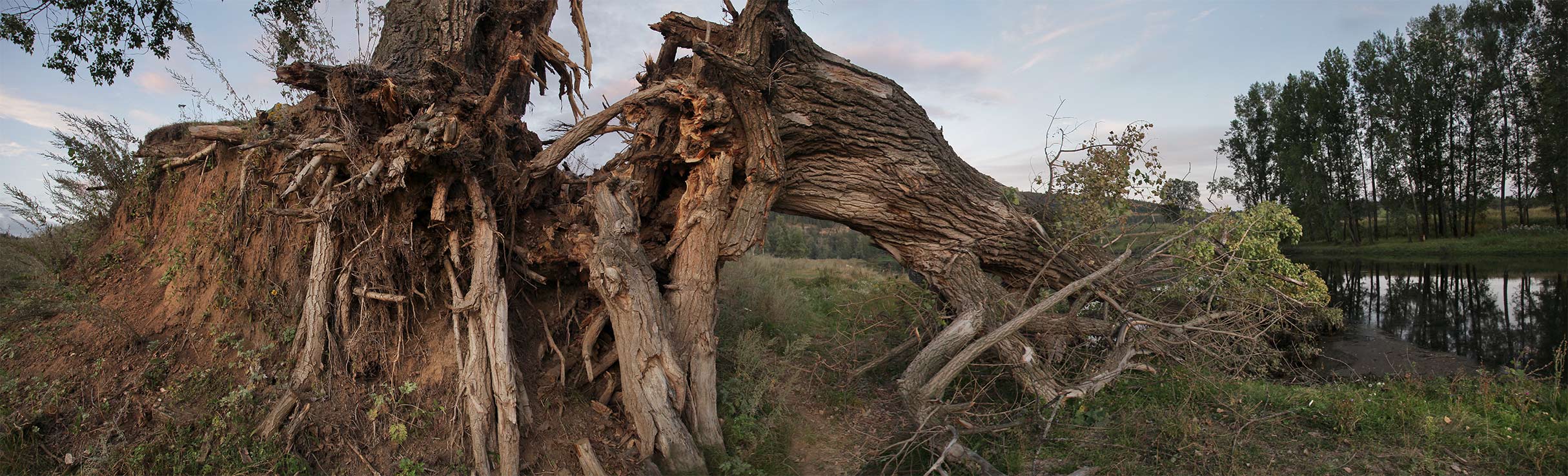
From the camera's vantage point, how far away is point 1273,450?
5.06 metres

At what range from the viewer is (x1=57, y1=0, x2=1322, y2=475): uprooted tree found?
465cm

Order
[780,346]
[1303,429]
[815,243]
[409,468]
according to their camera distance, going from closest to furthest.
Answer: [409,468], [1303,429], [780,346], [815,243]

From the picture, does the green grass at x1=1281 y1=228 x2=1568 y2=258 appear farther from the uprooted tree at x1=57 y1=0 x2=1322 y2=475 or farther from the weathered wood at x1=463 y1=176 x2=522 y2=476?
the weathered wood at x1=463 y1=176 x2=522 y2=476

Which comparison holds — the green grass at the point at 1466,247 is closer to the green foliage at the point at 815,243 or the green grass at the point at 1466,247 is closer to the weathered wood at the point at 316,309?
the green foliage at the point at 815,243

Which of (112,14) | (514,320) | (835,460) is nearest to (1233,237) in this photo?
(835,460)

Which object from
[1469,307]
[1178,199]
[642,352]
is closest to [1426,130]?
[1469,307]

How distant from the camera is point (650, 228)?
20.0 ft

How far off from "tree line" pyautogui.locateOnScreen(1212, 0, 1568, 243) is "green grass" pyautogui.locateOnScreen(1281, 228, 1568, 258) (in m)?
1.38

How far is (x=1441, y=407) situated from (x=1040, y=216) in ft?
12.3

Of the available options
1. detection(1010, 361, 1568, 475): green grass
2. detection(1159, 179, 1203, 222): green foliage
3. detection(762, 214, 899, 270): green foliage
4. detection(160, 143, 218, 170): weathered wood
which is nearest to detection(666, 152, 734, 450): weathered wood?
detection(1010, 361, 1568, 475): green grass

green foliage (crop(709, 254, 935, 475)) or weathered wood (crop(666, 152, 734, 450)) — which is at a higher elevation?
weathered wood (crop(666, 152, 734, 450))

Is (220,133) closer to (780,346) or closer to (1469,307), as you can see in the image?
(780,346)

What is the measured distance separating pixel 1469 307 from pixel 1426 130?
2413cm

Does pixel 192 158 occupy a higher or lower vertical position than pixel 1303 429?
higher
